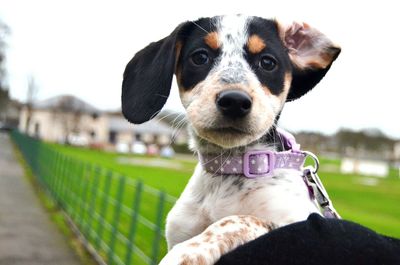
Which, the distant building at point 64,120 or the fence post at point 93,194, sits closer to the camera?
the fence post at point 93,194

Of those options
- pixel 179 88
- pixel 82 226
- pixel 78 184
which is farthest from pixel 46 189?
pixel 179 88

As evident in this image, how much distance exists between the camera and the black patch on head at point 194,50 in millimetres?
2221

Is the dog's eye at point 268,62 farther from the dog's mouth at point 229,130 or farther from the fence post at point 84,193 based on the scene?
the fence post at point 84,193

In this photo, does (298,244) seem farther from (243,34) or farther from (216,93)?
(243,34)

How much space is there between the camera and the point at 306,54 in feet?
7.46

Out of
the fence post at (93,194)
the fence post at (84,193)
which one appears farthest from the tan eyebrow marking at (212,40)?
the fence post at (84,193)

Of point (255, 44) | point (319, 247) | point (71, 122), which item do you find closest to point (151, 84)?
point (255, 44)

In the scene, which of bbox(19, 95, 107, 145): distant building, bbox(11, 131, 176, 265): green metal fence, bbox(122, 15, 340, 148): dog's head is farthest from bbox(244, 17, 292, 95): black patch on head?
bbox(19, 95, 107, 145): distant building

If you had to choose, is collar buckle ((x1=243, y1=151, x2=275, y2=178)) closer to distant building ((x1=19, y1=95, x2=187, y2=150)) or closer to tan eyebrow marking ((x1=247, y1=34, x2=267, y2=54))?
tan eyebrow marking ((x1=247, y1=34, x2=267, y2=54))

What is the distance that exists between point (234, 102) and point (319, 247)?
1.97 ft

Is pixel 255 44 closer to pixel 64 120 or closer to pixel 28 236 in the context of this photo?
pixel 28 236

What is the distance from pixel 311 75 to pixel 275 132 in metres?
0.28

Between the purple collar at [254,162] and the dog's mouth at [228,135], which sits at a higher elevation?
the dog's mouth at [228,135]

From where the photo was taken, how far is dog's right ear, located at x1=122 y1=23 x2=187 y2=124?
2.18 metres
